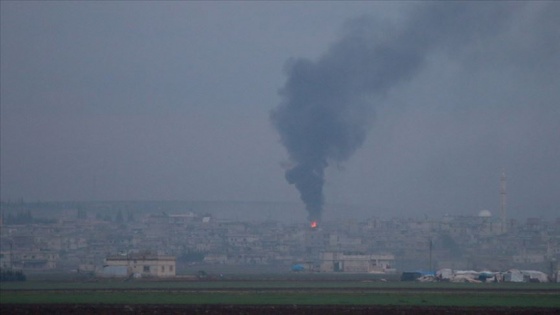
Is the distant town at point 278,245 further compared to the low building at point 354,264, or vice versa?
the distant town at point 278,245

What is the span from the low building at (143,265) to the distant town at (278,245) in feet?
0.28

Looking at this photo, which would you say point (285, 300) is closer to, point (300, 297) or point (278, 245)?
point (300, 297)

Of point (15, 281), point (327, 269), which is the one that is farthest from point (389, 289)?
point (327, 269)

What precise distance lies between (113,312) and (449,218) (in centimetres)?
12620

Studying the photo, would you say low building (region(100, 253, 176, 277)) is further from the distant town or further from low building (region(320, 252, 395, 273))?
low building (region(320, 252, 395, 273))

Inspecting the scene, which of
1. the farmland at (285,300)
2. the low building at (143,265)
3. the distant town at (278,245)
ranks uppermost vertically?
the distant town at (278,245)

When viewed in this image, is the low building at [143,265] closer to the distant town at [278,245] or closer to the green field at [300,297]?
the distant town at [278,245]

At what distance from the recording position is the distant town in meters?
85.8

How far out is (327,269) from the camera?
83.2 m

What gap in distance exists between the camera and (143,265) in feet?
223

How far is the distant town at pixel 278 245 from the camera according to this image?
85.8m

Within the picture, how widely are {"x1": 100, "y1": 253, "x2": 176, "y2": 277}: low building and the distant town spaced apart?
0.08 metres

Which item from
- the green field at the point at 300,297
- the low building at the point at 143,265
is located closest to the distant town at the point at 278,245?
the low building at the point at 143,265

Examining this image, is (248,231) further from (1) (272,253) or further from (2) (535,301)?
(2) (535,301)
